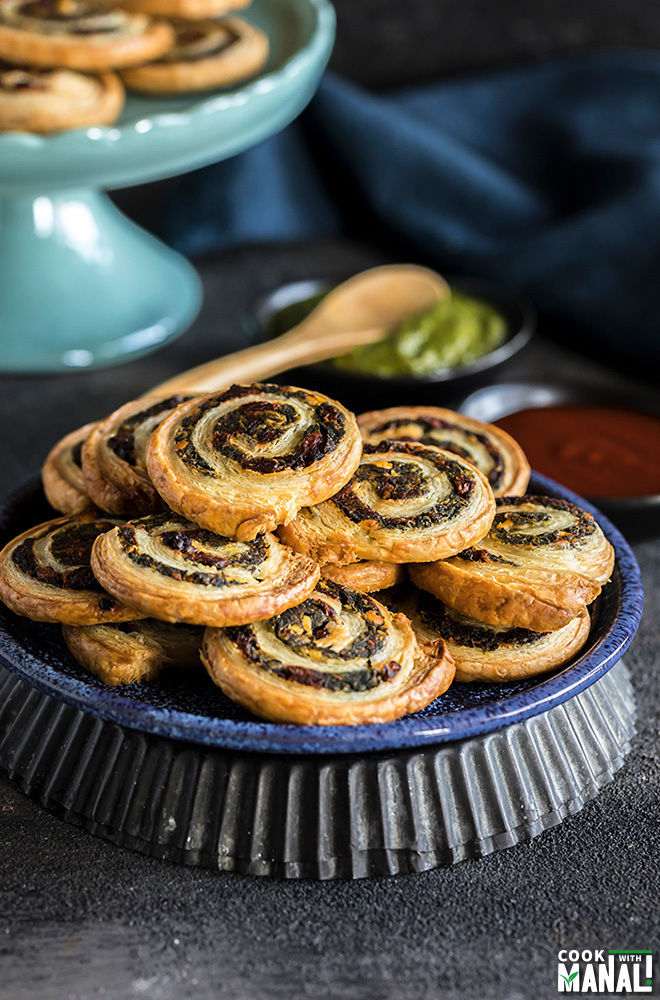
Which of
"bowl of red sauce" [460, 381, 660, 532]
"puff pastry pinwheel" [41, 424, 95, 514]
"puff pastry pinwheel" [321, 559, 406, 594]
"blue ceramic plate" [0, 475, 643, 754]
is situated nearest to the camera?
"blue ceramic plate" [0, 475, 643, 754]

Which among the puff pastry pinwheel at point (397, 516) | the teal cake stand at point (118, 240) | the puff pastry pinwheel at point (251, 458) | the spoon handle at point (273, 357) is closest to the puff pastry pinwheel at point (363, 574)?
the puff pastry pinwheel at point (397, 516)

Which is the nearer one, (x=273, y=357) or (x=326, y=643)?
(x=326, y=643)

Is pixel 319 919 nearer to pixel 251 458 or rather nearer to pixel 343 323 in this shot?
pixel 251 458

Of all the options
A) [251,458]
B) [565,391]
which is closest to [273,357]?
[565,391]

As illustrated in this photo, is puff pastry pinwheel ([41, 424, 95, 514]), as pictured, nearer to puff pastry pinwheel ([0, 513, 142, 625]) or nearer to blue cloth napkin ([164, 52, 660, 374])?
puff pastry pinwheel ([0, 513, 142, 625])

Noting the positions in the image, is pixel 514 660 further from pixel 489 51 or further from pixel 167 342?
pixel 489 51

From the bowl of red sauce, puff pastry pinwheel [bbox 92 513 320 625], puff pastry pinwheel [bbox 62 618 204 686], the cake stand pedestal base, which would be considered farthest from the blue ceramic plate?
the cake stand pedestal base

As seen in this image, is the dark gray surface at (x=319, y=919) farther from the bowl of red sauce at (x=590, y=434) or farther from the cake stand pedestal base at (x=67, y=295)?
the cake stand pedestal base at (x=67, y=295)
